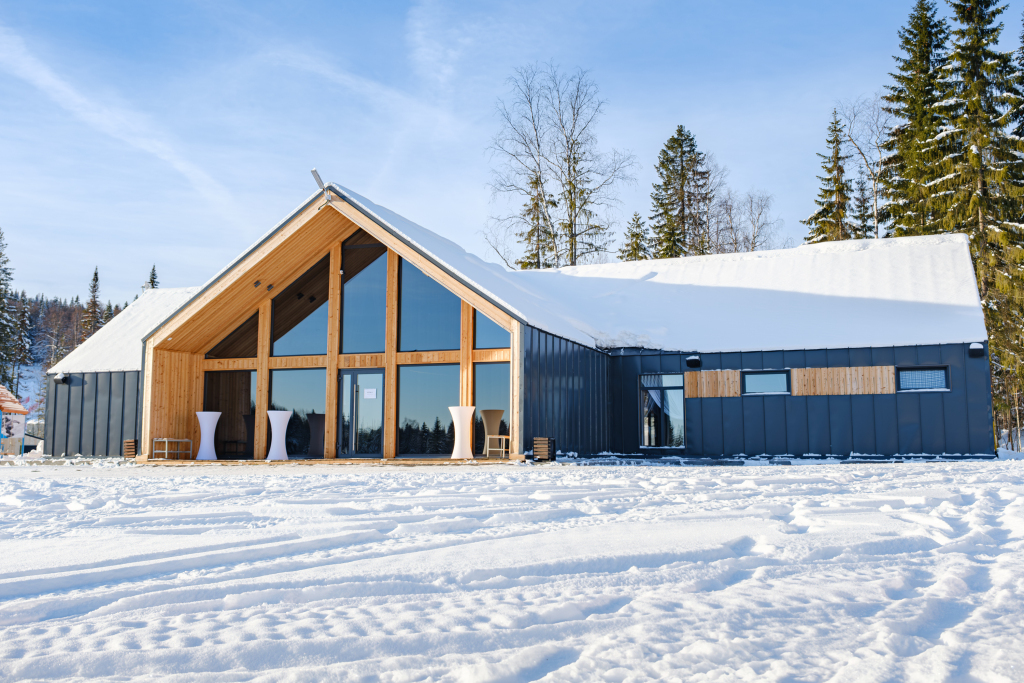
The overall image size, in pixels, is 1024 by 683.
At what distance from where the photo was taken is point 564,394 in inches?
455

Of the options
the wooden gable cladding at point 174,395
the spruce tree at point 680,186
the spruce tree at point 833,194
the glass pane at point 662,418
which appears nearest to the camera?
the wooden gable cladding at point 174,395

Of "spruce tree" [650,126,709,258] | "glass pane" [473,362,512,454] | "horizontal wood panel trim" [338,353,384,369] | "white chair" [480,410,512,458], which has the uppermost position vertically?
"spruce tree" [650,126,709,258]

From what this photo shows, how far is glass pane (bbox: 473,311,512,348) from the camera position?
11.5 m

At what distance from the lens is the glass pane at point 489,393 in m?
11.3

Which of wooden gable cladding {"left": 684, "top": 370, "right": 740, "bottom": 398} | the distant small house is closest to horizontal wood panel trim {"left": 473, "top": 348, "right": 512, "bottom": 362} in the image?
the distant small house

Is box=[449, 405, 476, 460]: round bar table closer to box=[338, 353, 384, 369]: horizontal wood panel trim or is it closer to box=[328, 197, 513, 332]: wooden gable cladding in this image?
box=[328, 197, 513, 332]: wooden gable cladding

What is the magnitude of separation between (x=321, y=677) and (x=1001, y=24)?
23.5 metres

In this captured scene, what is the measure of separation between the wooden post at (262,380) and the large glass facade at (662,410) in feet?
21.5

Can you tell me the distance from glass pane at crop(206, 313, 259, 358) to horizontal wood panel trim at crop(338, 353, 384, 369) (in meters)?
1.86

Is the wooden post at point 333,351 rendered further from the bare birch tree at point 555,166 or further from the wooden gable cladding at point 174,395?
the bare birch tree at point 555,166

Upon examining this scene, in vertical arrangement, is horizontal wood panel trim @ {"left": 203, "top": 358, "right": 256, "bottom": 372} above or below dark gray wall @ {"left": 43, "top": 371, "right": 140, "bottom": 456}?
above

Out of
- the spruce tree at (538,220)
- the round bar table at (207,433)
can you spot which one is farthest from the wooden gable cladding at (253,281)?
the spruce tree at (538,220)

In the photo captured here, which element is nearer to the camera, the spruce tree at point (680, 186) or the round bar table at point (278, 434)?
the round bar table at point (278, 434)

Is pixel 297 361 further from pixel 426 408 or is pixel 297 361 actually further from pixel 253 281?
pixel 426 408
